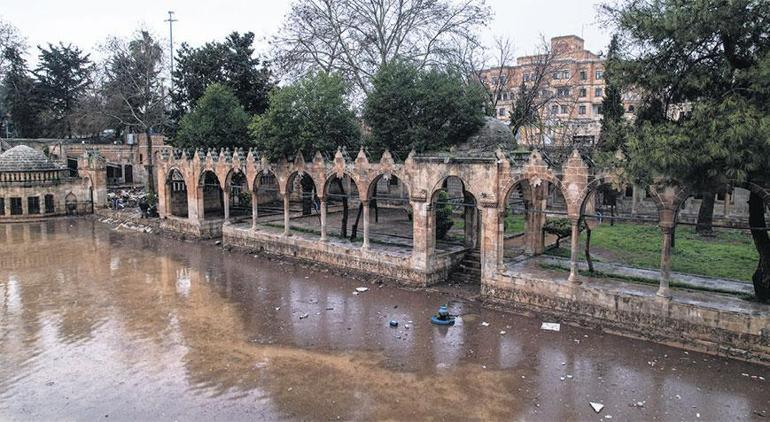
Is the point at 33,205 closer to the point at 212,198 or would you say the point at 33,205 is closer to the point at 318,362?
the point at 212,198

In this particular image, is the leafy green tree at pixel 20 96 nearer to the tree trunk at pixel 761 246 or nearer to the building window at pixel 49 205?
the building window at pixel 49 205

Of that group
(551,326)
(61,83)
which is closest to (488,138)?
(551,326)

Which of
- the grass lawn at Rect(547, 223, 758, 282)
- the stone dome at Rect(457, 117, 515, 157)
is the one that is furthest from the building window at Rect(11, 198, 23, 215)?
the grass lawn at Rect(547, 223, 758, 282)

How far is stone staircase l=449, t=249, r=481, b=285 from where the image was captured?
1994 centimetres

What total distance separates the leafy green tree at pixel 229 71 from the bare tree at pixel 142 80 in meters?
4.26

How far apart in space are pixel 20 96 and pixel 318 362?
52.2 m

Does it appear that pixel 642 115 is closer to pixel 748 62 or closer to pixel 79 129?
pixel 748 62

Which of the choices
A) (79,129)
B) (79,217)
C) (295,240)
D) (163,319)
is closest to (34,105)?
(79,129)

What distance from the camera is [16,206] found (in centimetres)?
3631

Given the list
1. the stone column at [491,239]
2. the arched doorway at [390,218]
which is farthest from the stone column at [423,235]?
the stone column at [491,239]

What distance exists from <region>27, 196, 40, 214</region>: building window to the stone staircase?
103 ft

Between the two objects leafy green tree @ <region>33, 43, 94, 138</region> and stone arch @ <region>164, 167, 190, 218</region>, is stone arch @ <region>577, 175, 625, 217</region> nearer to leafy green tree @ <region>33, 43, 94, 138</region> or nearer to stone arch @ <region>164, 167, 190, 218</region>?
stone arch @ <region>164, 167, 190, 218</region>

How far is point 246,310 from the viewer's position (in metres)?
17.0

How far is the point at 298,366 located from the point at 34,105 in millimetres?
51990
